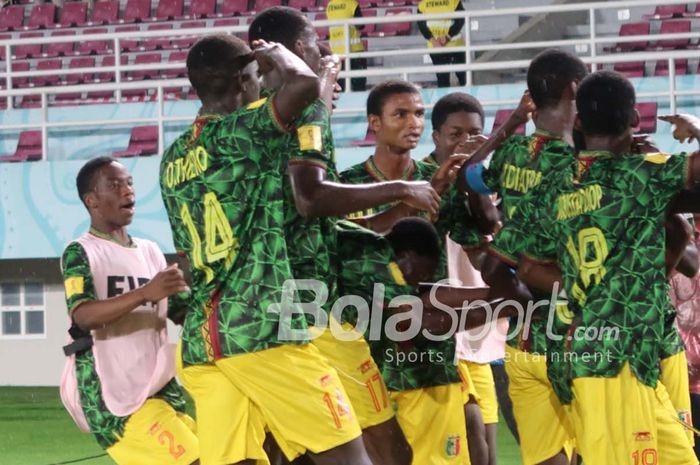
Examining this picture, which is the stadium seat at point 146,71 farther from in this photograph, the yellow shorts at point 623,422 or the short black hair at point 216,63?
the yellow shorts at point 623,422

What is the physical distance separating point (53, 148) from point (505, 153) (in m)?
10.4

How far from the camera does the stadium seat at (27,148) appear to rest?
15.6 m

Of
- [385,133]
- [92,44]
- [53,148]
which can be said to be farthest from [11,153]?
[385,133]

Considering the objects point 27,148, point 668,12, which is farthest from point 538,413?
point 668,12

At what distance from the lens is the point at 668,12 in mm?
16672

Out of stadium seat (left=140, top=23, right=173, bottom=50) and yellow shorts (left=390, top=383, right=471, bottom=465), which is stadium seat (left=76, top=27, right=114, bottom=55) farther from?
yellow shorts (left=390, top=383, right=471, bottom=465)

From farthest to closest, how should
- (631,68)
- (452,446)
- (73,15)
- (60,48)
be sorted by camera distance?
(73,15) < (60,48) < (631,68) < (452,446)

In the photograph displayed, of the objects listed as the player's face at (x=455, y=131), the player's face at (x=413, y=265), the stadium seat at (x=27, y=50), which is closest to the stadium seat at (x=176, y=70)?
the stadium seat at (x=27, y=50)

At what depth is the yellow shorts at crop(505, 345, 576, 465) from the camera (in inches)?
245

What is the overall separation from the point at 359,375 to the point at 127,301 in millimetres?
1045

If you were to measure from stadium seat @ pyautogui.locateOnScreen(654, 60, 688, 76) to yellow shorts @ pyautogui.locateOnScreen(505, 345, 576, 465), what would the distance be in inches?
366

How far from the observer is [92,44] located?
20125 mm

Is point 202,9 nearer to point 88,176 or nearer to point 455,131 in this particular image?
point 455,131

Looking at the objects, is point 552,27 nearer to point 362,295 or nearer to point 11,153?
point 11,153
